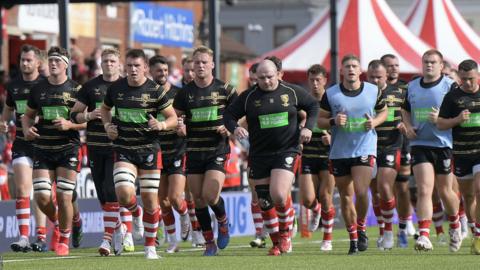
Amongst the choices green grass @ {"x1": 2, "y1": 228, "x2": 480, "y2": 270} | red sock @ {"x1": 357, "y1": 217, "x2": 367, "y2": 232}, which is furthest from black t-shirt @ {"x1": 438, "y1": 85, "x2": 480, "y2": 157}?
red sock @ {"x1": 357, "y1": 217, "x2": 367, "y2": 232}

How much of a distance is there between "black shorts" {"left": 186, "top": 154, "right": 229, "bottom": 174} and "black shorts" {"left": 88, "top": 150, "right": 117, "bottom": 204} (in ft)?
3.71

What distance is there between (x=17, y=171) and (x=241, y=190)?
778cm

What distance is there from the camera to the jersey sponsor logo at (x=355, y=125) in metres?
16.5

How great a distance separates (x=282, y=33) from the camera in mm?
81562

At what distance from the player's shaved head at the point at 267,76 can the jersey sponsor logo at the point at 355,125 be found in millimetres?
1012

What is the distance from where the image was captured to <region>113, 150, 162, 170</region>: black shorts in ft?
51.7

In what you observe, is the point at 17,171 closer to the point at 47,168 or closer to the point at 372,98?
the point at 47,168

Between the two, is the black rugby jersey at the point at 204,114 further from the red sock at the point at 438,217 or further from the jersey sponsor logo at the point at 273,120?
the red sock at the point at 438,217

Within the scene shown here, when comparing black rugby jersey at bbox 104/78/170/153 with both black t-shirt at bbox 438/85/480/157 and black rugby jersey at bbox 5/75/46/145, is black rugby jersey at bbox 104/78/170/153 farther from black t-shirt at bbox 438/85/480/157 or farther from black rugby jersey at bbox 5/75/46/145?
black t-shirt at bbox 438/85/480/157

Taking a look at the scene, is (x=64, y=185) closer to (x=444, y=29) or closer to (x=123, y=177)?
(x=123, y=177)

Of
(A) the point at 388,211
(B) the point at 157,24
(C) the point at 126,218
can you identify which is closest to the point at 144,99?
(C) the point at 126,218

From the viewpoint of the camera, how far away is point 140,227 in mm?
18094

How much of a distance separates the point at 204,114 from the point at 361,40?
1449 centimetres

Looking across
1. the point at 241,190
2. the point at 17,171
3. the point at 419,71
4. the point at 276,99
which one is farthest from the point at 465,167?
the point at 419,71
